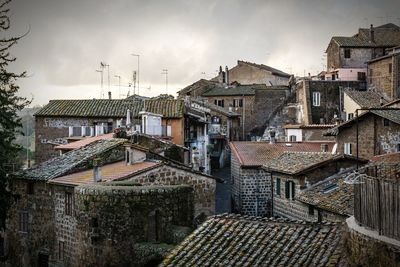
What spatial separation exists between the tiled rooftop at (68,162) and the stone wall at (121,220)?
8257mm

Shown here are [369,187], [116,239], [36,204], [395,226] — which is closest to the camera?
[395,226]

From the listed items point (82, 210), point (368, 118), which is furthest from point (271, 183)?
point (82, 210)

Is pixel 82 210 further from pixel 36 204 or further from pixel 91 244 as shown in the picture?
pixel 36 204

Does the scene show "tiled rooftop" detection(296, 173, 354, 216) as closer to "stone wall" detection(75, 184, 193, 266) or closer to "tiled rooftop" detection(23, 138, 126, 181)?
"stone wall" detection(75, 184, 193, 266)

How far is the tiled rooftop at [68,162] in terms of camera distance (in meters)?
32.7

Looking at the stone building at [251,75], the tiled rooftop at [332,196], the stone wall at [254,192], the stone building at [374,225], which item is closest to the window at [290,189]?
the tiled rooftop at [332,196]

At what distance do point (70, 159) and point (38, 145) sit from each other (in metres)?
21.2

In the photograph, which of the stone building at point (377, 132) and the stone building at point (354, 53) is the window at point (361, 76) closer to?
the stone building at point (354, 53)

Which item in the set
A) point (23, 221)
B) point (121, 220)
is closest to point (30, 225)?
point (23, 221)

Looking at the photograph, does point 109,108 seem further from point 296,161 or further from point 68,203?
point 68,203

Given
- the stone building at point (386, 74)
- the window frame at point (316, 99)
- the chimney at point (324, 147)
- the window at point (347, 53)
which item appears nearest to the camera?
the chimney at point (324, 147)

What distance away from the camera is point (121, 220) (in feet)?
77.5

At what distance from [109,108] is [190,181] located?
2574 cm

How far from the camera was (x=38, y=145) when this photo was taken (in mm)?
55156
